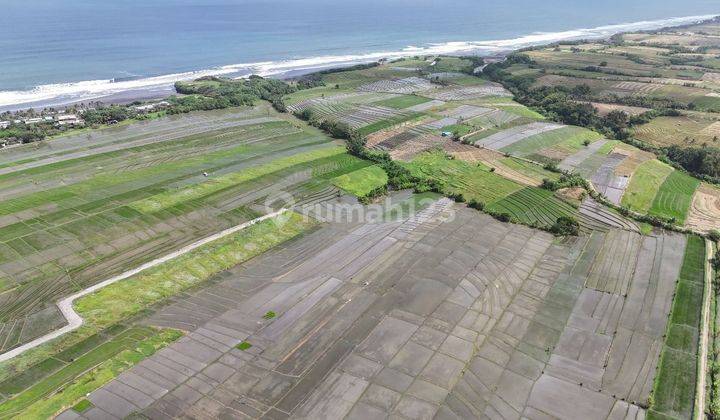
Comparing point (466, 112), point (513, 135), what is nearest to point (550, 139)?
point (513, 135)

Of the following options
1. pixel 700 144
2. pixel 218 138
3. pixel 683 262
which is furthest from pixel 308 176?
pixel 700 144

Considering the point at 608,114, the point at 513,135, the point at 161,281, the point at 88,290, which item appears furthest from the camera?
the point at 608,114

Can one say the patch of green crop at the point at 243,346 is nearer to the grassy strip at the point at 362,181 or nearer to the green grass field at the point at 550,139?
the grassy strip at the point at 362,181

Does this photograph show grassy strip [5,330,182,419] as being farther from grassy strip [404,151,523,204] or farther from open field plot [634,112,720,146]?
open field plot [634,112,720,146]

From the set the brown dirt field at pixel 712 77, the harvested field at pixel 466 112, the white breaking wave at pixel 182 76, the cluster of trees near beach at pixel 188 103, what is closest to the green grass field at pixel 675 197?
the harvested field at pixel 466 112

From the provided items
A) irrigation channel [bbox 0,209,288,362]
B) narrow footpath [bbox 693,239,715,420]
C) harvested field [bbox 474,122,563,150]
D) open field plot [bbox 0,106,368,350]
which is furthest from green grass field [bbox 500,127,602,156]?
irrigation channel [bbox 0,209,288,362]

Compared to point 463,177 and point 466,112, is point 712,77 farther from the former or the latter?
point 463,177
